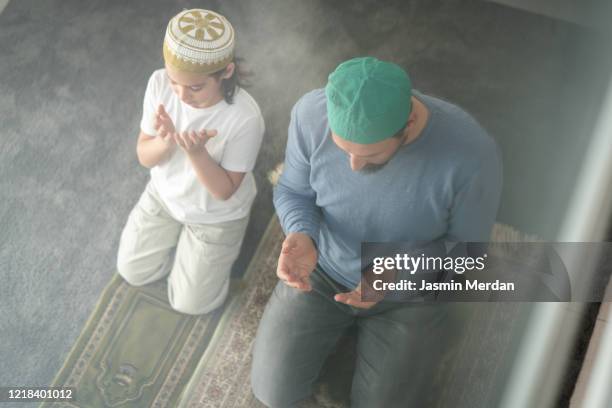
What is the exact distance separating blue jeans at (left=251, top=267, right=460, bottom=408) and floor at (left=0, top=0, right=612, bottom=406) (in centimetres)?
25

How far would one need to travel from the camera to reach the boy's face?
1.13 metres

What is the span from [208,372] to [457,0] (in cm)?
92

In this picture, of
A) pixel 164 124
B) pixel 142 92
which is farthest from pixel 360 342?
pixel 142 92

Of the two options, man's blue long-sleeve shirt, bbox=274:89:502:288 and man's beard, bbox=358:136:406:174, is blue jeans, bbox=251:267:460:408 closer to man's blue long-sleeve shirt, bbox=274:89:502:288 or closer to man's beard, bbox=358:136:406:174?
man's blue long-sleeve shirt, bbox=274:89:502:288

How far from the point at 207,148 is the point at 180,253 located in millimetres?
237

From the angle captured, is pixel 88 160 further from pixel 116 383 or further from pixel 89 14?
pixel 116 383

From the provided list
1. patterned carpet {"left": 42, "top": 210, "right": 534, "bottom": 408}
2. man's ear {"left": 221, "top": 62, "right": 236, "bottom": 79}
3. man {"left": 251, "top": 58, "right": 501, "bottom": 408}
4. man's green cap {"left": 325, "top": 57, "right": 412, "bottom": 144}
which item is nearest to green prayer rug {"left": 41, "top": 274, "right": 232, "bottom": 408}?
patterned carpet {"left": 42, "top": 210, "right": 534, "bottom": 408}

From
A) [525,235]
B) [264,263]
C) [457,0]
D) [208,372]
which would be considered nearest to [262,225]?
→ [264,263]

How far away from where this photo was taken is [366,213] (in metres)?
1.05

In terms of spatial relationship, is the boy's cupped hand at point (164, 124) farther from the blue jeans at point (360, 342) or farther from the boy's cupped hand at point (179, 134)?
the blue jeans at point (360, 342)

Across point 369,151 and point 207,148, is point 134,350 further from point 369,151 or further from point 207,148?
point 369,151

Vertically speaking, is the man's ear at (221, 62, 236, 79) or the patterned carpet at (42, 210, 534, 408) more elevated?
the man's ear at (221, 62, 236, 79)

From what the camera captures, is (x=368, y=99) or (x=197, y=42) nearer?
(x=368, y=99)

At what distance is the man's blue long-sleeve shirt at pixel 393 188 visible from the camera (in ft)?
3.11
